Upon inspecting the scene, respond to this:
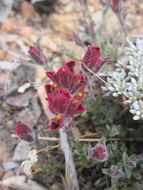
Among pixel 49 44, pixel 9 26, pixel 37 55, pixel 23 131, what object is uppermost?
pixel 9 26

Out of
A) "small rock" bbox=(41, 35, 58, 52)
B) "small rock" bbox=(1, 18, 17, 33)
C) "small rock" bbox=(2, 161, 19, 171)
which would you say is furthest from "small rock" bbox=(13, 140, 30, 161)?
"small rock" bbox=(1, 18, 17, 33)

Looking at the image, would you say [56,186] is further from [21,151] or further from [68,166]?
[21,151]

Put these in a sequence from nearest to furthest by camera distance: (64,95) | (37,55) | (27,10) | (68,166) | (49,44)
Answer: (64,95) → (68,166) → (37,55) → (49,44) → (27,10)

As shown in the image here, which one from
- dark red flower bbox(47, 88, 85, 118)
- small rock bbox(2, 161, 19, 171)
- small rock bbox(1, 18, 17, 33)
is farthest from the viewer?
small rock bbox(1, 18, 17, 33)

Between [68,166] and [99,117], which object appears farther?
[99,117]

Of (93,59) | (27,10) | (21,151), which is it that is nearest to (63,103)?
(93,59)

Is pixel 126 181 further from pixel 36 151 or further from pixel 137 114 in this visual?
pixel 36 151

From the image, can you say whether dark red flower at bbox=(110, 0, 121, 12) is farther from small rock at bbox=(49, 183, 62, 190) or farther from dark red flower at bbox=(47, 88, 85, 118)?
small rock at bbox=(49, 183, 62, 190)
